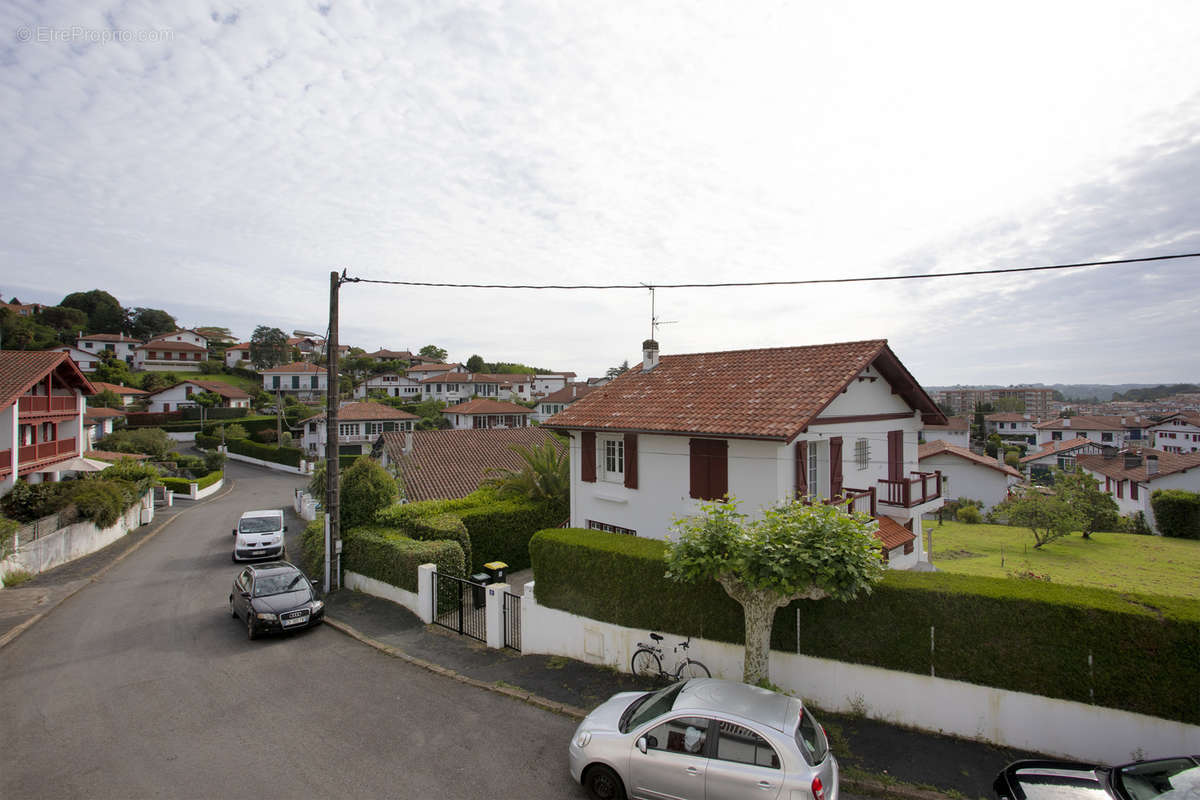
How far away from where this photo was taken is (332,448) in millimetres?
15117

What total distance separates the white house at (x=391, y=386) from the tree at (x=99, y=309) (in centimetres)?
5071

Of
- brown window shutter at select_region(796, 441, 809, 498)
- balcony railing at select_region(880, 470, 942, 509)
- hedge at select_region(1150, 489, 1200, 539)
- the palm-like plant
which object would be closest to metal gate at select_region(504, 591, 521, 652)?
brown window shutter at select_region(796, 441, 809, 498)

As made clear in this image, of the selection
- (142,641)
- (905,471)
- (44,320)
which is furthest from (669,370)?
(44,320)

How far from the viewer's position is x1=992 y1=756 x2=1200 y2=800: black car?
540 cm

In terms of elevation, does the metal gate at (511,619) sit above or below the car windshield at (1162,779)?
below

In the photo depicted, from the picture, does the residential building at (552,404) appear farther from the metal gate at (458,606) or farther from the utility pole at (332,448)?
the metal gate at (458,606)

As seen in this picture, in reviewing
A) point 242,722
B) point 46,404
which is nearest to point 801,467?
point 242,722

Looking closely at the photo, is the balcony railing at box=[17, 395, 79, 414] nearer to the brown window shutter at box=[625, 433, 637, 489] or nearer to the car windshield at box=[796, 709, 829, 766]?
the brown window shutter at box=[625, 433, 637, 489]

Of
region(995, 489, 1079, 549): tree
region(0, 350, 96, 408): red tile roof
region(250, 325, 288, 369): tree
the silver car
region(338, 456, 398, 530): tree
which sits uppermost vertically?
region(250, 325, 288, 369): tree

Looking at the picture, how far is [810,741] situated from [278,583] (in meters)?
12.3

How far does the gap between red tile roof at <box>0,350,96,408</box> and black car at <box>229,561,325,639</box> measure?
18.1 m

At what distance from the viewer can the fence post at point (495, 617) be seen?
1176 cm

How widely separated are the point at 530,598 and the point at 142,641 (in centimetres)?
867

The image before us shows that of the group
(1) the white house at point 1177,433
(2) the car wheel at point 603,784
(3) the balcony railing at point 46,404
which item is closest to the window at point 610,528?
(2) the car wheel at point 603,784
